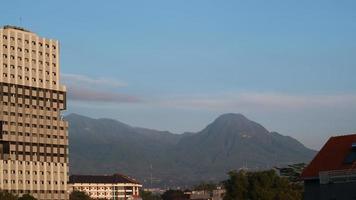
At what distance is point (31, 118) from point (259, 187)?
6598 cm

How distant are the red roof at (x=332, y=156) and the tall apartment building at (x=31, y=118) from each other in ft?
287

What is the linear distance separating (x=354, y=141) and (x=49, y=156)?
98.1 meters

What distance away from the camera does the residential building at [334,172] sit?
72875 mm

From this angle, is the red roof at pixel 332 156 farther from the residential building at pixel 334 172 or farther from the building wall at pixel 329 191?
the building wall at pixel 329 191

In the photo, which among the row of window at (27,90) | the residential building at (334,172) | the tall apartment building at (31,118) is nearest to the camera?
the residential building at (334,172)

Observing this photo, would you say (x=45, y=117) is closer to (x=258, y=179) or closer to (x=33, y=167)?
(x=33, y=167)

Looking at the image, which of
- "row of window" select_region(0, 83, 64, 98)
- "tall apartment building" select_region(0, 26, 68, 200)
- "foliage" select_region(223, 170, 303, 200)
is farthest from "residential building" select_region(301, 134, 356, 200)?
"row of window" select_region(0, 83, 64, 98)

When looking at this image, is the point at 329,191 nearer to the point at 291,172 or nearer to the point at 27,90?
the point at 291,172

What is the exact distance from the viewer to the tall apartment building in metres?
156

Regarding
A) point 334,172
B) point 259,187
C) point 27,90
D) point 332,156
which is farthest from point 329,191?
point 27,90

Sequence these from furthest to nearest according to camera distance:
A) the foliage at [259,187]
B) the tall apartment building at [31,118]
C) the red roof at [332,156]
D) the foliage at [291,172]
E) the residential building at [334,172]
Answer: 1. the tall apartment building at [31,118]
2. the foliage at [291,172]
3. the foliage at [259,187]
4. the red roof at [332,156]
5. the residential building at [334,172]

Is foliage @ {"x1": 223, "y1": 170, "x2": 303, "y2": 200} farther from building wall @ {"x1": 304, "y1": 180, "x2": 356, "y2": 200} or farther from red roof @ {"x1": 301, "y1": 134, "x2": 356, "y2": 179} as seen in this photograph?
building wall @ {"x1": 304, "y1": 180, "x2": 356, "y2": 200}

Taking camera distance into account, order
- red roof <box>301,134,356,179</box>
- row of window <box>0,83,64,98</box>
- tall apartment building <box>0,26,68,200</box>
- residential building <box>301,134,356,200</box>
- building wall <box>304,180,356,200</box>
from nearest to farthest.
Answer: building wall <box>304,180,356,200</box>
residential building <box>301,134,356,200</box>
red roof <box>301,134,356,179</box>
tall apartment building <box>0,26,68,200</box>
row of window <box>0,83,64,98</box>

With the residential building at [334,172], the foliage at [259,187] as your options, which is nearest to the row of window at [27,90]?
the foliage at [259,187]
